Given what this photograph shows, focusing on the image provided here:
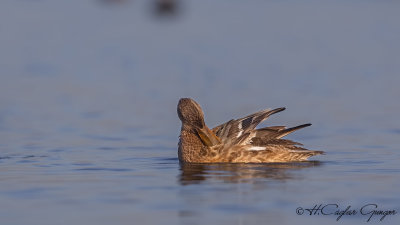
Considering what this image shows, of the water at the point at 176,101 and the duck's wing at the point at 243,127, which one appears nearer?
the water at the point at 176,101

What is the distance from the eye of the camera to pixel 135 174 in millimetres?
11992

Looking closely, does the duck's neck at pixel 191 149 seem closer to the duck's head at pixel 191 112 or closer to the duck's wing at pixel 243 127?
the duck's head at pixel 191 112

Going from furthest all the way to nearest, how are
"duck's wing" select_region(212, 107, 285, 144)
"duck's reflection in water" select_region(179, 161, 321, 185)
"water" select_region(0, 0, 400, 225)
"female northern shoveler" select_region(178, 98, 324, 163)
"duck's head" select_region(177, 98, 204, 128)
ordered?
"duck's head" select_region(177, 98, 204, 128) < "duck's wing" select_region(212, 107, 285, 144) < "female northern shoveler" select_region(178, 98, 324, 163) < "duck's reflection in water" select_region(179, 161, 321, 185) < "water" select_region(0, 0, 400, 225)

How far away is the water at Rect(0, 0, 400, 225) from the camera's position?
1002 cm

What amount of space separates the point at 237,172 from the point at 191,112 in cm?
158

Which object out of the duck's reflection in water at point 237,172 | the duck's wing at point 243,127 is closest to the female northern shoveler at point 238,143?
the duck's wing at point 243,127

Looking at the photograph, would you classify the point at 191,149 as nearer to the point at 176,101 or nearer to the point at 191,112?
the point at 191,112

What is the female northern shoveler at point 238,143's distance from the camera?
1311cm

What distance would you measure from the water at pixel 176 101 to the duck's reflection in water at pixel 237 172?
0.08 feet

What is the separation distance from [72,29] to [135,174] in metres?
20.9

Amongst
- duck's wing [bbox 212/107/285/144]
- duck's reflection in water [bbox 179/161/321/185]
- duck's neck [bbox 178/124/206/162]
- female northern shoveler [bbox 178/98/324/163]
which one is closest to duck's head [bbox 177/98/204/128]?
female northern shoveler [bbox 178/98/324/163]

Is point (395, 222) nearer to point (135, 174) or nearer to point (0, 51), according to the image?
point (135, 174)

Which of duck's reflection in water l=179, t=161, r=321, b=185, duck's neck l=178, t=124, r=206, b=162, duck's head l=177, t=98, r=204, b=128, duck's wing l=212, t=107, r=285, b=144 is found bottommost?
duck's reflection in water l=179, t=161, r=321, b=185

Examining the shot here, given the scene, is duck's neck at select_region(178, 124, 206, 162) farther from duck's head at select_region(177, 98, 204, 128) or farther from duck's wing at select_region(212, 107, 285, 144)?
duck's wing at select_region(212, 107, 285, 144)
